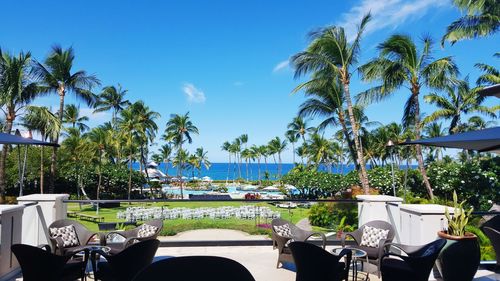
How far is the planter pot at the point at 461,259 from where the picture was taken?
12.7 ft

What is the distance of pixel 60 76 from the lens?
21.0 m

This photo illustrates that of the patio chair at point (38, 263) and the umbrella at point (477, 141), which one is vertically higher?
the umbrella at point (477, 141)

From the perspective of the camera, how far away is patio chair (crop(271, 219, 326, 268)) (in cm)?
507

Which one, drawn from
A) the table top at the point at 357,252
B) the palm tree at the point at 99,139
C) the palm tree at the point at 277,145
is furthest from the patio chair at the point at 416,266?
the palm tree at the point at 277,145

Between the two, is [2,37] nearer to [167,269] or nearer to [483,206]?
[167,269]

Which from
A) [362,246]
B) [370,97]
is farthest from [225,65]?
[362,246]

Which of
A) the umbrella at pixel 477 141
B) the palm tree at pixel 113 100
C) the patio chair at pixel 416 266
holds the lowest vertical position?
the patio chair at pixel 416 266

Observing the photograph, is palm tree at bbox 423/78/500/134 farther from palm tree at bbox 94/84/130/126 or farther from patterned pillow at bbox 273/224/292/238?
palm tree at bbox 94/84/130/126

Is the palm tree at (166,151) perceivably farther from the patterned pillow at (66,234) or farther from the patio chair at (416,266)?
the patio chair at (416,266)

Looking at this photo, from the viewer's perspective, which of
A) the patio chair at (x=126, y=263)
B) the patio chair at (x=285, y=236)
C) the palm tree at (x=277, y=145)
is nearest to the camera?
the patio chair at (x=126, y=263)

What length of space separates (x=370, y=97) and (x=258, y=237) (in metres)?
13.0

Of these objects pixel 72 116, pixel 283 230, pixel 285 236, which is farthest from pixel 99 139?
pixel 285 236

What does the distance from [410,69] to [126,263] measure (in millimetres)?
15087

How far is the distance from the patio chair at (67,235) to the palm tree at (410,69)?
14.0 m
